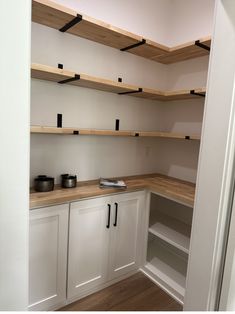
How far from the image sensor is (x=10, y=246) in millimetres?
577

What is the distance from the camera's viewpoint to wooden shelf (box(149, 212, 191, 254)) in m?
2.01

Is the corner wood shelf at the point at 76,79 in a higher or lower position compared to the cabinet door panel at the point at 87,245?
higher

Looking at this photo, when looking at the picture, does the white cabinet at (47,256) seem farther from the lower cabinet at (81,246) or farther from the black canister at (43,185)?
the black canister at (43,185)

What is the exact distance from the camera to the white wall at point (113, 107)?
1.86 meters

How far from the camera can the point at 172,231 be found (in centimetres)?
223

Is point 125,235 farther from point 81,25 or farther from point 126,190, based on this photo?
point 81,25

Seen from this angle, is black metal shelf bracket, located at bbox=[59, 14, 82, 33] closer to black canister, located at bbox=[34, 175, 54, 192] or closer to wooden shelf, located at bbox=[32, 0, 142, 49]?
wooden shelf, located at bbox=[32, 0, 142, 49]

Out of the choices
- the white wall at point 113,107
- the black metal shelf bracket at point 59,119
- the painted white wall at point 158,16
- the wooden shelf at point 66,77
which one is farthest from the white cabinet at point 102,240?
the painted white wall at point 158,16

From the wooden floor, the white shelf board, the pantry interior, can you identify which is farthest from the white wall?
the wooden floor

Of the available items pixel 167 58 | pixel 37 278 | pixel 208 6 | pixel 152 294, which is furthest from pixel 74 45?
pixel 152 294

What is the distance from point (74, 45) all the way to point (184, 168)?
1769mm

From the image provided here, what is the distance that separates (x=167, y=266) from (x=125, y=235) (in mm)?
675

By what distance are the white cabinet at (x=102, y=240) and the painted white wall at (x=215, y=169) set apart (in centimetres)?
85

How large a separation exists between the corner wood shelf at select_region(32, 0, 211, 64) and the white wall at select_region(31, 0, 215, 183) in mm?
85
